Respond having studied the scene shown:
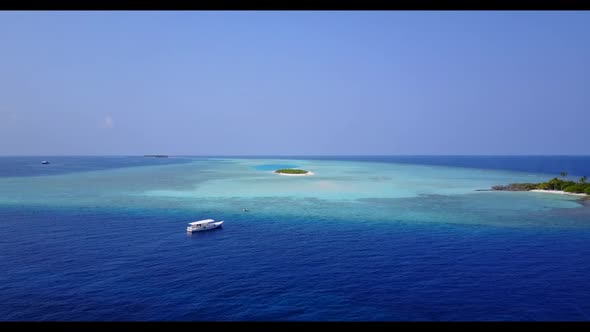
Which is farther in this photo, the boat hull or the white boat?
the white boat

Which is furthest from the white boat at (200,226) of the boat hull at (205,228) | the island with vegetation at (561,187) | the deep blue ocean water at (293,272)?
the island with vegetation at (561,187)

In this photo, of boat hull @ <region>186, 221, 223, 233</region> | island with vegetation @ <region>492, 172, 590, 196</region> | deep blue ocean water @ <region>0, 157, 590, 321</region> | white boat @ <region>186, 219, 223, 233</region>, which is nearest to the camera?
deep blue ocean water @ <region>0, 157, 590, 321</region>

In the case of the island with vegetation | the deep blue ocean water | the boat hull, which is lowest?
the deep blue ocean water

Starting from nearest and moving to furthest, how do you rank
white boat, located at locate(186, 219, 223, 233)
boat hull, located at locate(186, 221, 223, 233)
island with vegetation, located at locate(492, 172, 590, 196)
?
boat hull, located at locate(186, 221, 223, 233) < white boat, located at locate(186, 219, 223, 233) < island with vegetation, located at locate(492, 172, 590, 196)

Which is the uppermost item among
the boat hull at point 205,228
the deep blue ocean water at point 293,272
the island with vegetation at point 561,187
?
the island with vegetation at point 561,187

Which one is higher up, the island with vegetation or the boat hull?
the island with vegetation

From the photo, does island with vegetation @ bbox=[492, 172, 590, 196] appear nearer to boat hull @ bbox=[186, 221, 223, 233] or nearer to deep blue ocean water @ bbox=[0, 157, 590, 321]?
deep blue ocean water @ bbox=[0, 157, 590, 321]

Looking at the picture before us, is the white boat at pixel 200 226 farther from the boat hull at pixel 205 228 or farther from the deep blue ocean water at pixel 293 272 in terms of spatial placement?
the deep blue ocean water at pixel 293 272

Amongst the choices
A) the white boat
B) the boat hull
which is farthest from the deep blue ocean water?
the white boat

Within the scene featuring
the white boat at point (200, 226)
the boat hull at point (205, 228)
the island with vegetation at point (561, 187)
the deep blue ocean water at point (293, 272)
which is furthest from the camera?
the island with vegetation at point (561, 187)
